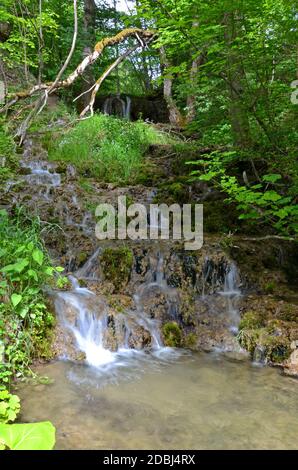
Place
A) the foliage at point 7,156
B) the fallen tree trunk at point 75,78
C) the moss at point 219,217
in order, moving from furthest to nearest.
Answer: the foliage at point 7,156 < the moss at point 219,217 < the fallen tree trunk at point 75,78

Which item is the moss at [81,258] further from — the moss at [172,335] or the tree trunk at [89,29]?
the tree trunk at [89,29]

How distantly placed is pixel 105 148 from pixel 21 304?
5265mm

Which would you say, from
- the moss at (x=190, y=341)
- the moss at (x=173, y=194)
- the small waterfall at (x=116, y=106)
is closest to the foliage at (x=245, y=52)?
the moss at (x=173, y=194)

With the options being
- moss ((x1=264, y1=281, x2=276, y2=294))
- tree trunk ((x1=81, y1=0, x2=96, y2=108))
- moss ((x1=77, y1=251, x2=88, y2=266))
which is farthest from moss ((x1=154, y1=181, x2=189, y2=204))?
tree trunk ((x1=81, y1=0, x2=96, y2=108))

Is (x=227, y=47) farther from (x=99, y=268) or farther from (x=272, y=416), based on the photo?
(x=272, y=416)

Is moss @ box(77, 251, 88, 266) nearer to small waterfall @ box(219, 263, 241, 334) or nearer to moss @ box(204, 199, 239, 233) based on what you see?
small waterfall @ box(219, 263, 241, 334)

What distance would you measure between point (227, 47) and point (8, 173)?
15.1ft

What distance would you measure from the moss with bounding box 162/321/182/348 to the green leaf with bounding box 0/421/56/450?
287 cm

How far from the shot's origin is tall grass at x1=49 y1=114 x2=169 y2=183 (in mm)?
7957

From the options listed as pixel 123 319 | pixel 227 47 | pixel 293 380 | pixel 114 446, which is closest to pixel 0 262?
pixel 123 319

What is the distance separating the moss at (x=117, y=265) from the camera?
5.14m

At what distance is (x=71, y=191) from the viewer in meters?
7.16

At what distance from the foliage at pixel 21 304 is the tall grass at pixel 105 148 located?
393 cm

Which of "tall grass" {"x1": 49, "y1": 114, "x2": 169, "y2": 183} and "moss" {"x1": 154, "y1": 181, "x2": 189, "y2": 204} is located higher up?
"tall grass" {"x1": 49, "y1": 114, "x2": 169, "y2": 183}
